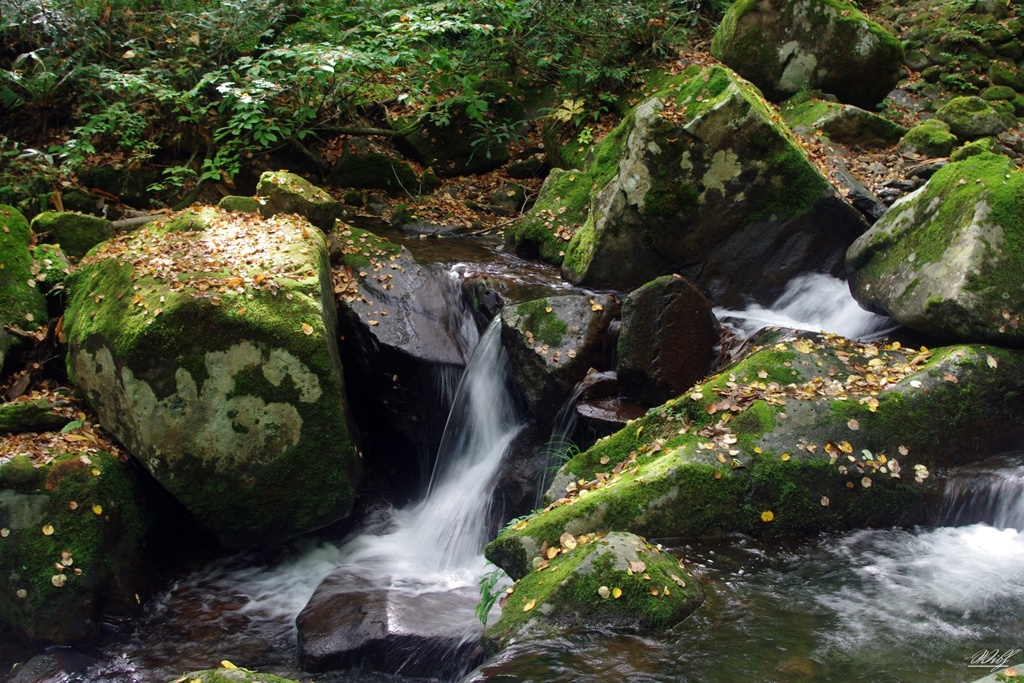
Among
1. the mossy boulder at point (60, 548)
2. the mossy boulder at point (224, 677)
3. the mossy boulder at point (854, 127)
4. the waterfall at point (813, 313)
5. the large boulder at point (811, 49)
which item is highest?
the large boulder at point (811, 49)

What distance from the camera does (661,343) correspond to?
6.37 meters

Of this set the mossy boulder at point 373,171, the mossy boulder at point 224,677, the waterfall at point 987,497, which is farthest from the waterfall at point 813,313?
the mossy boulder at point 373,171

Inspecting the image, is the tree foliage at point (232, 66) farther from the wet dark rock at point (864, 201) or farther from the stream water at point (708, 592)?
the stream water at point (708, 592)

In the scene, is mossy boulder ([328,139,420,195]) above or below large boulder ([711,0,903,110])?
below

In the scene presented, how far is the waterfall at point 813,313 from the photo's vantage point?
688 cm

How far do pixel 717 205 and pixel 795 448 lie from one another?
3398mm

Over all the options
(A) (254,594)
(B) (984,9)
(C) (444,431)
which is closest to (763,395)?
(C) (444,431)

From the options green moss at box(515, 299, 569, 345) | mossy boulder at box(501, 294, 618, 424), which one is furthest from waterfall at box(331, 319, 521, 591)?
green moss at box(515, 299, 569, 345)

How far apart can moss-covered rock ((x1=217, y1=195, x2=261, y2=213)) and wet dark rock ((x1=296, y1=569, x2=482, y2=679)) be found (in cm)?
431

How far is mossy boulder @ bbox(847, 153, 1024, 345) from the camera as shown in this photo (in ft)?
18.7

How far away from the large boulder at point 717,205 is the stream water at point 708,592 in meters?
0.44

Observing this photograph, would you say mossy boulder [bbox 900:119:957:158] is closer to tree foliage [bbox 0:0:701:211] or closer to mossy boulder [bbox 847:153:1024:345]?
mossy boulder [bbox 847:153:1024:345]

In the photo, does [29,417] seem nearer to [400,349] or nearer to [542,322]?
[400,349]

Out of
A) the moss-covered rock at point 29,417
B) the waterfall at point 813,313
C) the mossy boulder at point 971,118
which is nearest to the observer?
the moss-covered rock at point 29,417
